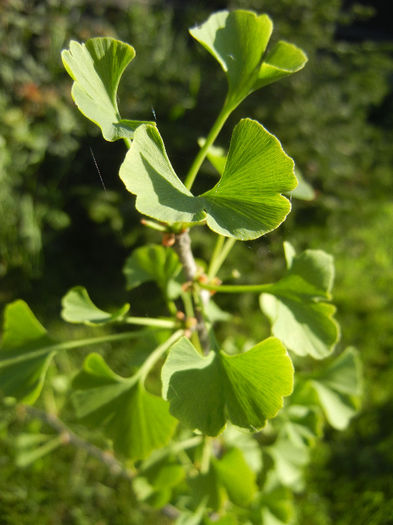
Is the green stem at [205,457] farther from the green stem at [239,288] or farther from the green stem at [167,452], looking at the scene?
the green stem at [239,288]

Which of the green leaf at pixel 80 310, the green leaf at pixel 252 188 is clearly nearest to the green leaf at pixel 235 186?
the green leaf at pixel 252 188

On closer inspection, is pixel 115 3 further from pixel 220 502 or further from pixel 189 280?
pixel 220 502

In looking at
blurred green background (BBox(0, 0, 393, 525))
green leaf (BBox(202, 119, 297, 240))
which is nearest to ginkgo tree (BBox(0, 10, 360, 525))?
green leaf (BBox(202, 119, 297, 240))

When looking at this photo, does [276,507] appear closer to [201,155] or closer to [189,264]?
[189,264]

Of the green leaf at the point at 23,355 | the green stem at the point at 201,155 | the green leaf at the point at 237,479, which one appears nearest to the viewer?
the green stem at the point at 201,155

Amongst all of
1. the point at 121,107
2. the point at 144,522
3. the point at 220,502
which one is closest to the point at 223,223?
the point at 220,502
